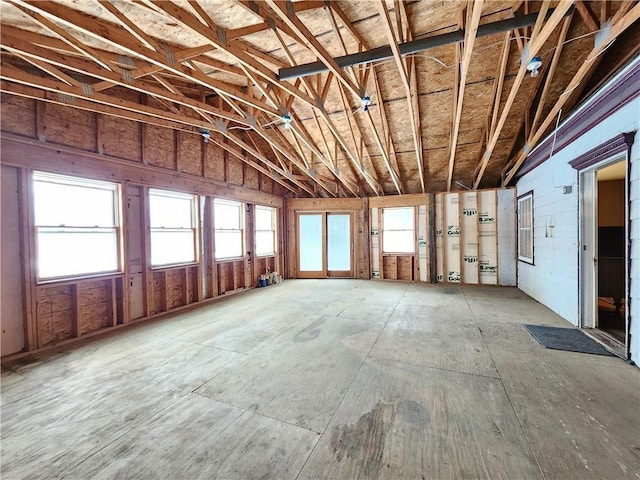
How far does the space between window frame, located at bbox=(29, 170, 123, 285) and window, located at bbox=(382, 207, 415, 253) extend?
6580 millimetres

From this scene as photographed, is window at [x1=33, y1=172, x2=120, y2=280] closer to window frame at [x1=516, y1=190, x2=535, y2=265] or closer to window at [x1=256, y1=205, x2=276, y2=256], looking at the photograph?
window at [x1=256, y1=205, x2=276, y2=256]

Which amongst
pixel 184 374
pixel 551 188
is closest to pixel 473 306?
pixel 551 188

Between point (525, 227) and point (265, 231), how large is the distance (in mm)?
6666

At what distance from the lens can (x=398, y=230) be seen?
795 cm

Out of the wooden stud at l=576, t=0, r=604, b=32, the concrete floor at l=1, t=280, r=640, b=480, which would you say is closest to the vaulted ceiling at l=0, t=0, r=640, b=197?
the wooden stud at l=576, t=0, r=604, b=32

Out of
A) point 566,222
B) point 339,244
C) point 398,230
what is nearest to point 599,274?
point 566,222

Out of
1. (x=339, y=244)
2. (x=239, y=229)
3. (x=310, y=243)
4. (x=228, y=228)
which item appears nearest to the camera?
(x=228, y=228)

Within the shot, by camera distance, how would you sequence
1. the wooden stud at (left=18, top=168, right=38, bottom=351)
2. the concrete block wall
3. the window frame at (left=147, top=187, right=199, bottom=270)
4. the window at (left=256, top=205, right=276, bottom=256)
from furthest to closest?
the window at (left=256, top=205, right=276, bottom=256)
the window frame at (left=147, top=187, right=199, bottom=270)
the wooden stud at (left=18, top=168, right=38, bottom=351)
the concrete block wall

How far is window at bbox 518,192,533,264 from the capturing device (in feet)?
18.1

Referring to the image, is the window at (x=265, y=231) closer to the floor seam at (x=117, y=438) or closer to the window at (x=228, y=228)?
the window at (x=228, y=228)

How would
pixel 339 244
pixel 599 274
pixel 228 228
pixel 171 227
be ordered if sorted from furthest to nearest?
pixel 339 244, pixel 228 228, pixel 171 227, pixel 599 274

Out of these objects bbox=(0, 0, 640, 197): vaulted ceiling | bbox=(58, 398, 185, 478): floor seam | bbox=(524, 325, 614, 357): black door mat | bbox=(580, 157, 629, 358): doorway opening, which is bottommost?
bbox=(58, 398, 185, 478): floor seam

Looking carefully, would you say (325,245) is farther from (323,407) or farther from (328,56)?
(323,407)

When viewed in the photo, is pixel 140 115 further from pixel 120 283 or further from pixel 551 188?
pixel 551 188
